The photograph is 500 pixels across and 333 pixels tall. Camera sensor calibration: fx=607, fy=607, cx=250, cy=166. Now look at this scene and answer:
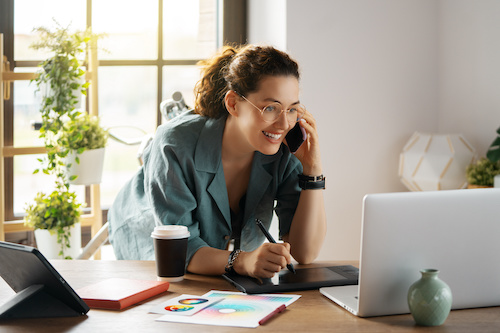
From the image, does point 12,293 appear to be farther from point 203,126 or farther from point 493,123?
point 493,123

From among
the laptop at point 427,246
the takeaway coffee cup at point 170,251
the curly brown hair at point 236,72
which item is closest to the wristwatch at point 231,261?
the takeaway coffee cup at point 170,251

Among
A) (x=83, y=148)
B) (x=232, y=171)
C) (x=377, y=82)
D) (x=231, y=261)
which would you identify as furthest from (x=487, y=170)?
(x=83, y=148)

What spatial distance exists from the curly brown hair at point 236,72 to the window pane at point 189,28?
143cm

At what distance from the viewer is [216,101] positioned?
1.95 m

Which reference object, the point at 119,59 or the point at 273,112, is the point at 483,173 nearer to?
the point at 273,112

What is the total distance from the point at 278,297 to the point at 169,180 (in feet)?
1.81

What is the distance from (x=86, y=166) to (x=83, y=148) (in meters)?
0.10

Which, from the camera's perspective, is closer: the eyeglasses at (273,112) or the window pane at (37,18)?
the eyeglasses at (273,112)

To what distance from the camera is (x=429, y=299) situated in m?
Result: 1.12

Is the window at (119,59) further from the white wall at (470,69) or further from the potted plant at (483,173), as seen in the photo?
the potted plant at (483,173)

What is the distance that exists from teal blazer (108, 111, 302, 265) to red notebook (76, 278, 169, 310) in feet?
0.86

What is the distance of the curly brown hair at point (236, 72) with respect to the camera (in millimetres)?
1779

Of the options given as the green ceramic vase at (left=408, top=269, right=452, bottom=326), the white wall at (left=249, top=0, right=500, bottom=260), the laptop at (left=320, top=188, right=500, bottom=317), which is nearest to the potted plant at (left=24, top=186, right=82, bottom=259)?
the white wall at (left=249, top=0, right=500, bottom=260)

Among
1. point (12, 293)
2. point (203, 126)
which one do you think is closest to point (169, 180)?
point (203, 126)
